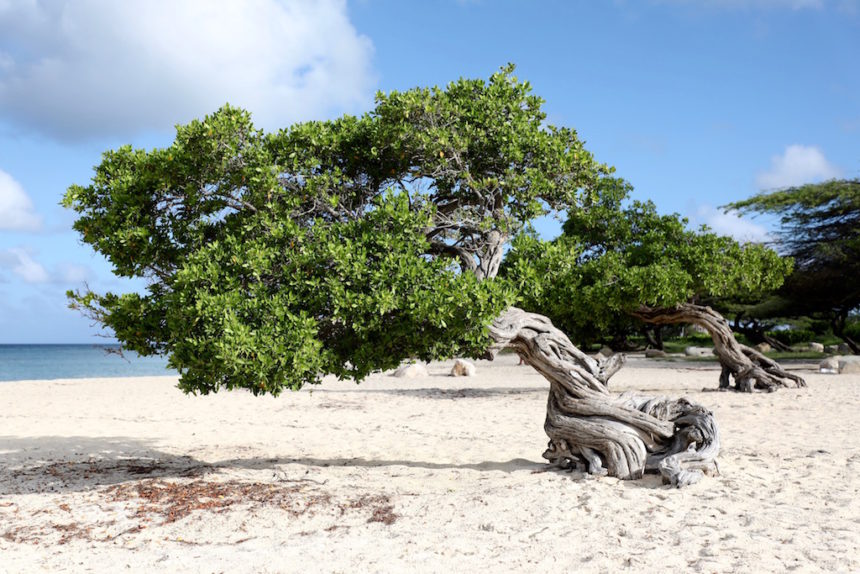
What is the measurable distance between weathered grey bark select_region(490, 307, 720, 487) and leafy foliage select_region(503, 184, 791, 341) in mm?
8231

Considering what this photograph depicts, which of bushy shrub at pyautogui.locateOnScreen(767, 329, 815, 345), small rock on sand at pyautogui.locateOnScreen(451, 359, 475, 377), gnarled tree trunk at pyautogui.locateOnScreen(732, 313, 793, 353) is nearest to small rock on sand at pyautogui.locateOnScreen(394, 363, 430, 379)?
small rock on sand at pyautogui.locateOnScreen(451, 359, 475, 377)

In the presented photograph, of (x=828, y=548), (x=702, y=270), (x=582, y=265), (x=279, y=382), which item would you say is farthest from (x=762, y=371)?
(x=279, y=382)

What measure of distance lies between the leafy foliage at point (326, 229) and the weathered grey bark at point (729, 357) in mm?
11995

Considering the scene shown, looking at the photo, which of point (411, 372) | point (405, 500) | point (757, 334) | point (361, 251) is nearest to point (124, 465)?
point (405, 500)

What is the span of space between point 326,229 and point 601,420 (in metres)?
4.80

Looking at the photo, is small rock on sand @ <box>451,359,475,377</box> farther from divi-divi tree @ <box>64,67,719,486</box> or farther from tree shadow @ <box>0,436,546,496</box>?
divi-divi tree @ <box>64,67,719,486</box>

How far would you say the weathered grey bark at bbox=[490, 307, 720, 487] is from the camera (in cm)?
982

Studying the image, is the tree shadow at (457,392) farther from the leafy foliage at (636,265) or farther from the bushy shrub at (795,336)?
the bushy shrub at (795,336)

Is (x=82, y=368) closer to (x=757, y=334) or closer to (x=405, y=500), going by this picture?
(x=757, y=334)

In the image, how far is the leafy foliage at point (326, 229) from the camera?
8.52m

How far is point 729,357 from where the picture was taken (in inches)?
838

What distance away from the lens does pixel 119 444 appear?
48.4 ft

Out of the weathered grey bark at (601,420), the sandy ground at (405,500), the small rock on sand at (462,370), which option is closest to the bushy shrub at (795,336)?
the small rock on sand at (462,370)

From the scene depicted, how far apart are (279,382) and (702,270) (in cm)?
1470
